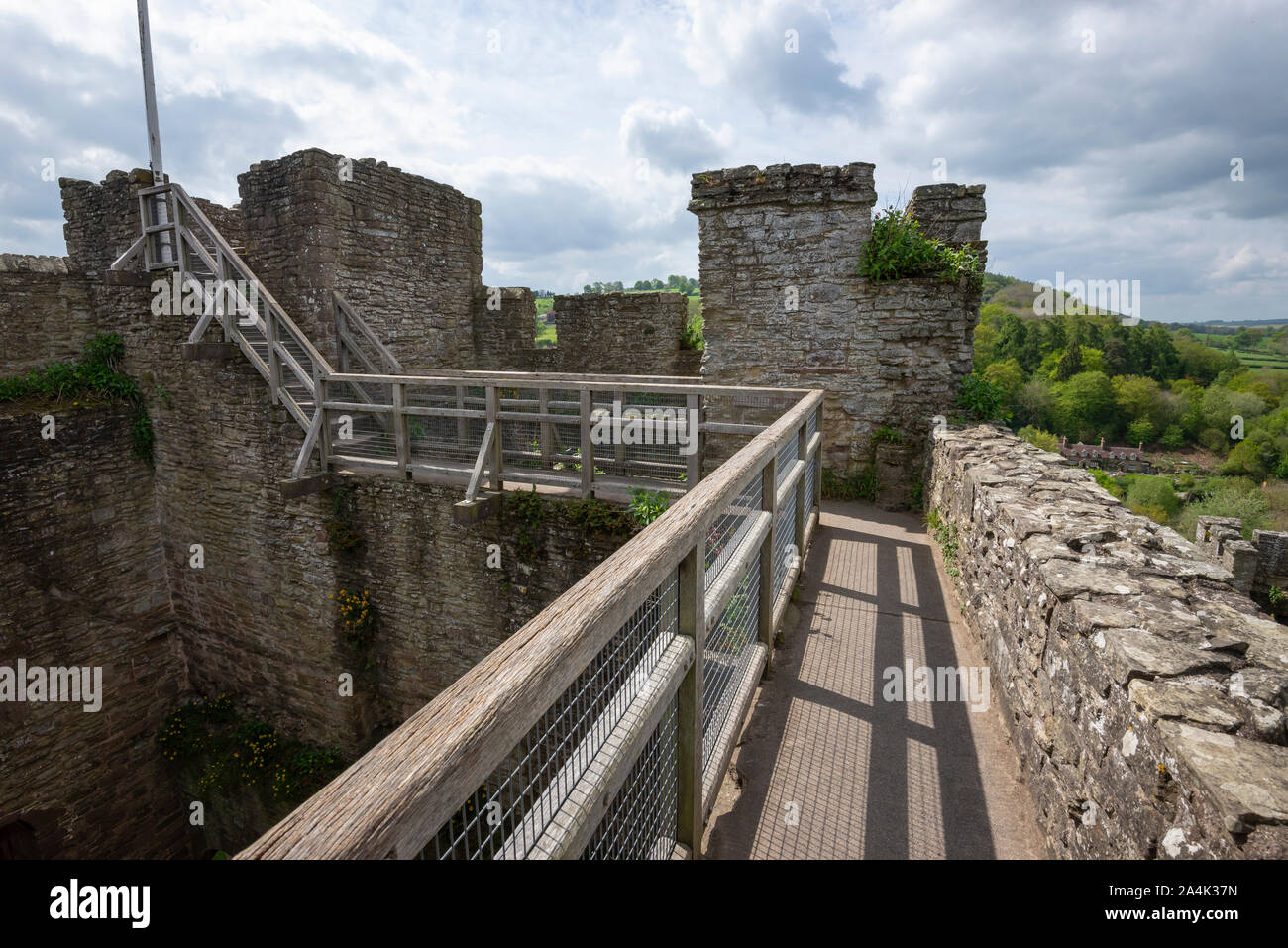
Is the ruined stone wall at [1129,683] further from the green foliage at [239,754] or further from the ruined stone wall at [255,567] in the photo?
the green foliage at [239,754]

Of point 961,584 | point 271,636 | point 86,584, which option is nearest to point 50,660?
point 86,584

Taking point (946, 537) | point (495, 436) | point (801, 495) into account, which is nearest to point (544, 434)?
point (495, 436)

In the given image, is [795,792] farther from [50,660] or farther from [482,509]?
[50,660]

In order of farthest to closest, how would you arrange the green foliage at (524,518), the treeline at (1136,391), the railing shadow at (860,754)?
the treeline at (1136,391) → the green foliage at (524,518) → the railing shadow at (860,754)

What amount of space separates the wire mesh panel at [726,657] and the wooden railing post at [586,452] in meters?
2.81

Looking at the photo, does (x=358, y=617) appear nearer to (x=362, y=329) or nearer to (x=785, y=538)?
(x=362, y=329)

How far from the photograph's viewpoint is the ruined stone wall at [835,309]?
811 cm

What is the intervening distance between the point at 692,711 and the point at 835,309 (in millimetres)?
7323

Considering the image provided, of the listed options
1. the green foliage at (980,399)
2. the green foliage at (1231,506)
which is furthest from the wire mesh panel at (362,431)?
the green foliage at (1231,506)

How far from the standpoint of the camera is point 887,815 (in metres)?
2.57

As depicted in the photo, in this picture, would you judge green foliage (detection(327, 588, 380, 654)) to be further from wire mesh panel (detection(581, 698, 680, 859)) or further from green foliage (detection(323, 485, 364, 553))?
wire mesh panel (detection(581, 698, 680, 859))

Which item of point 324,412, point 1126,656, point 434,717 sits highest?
point 324,412

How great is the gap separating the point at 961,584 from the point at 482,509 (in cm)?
427
